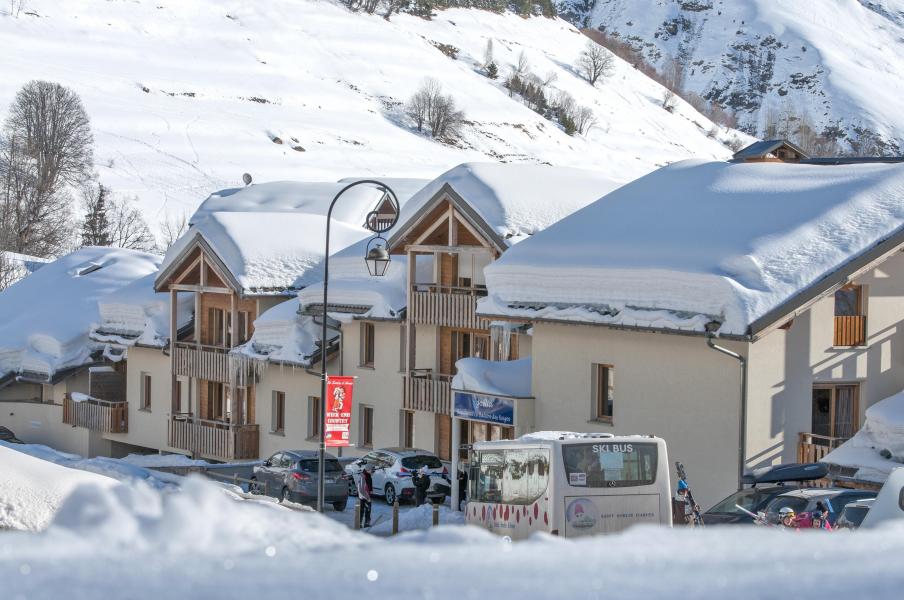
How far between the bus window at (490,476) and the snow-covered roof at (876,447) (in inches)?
Answer: 283

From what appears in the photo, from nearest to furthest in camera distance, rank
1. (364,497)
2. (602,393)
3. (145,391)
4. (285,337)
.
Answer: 1. (602,393)
2. (364,497)
3. (285,337)
4. (145,391)

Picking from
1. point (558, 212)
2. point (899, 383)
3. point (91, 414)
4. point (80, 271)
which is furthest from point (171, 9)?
point (899, 383)

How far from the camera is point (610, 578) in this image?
218cm

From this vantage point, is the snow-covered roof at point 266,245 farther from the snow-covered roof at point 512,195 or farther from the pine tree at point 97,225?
the pine tree at point 97,225

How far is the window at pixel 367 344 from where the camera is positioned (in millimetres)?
39781

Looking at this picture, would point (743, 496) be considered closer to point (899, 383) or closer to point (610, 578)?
point (899, 383)

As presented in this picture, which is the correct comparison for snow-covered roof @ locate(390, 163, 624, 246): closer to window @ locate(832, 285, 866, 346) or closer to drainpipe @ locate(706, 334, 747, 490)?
window @ locate(832, 285, 866, 346)

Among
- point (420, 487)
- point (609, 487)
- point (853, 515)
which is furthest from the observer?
point (420, 487)

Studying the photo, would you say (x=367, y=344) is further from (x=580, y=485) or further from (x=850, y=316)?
(x=580, y=485)

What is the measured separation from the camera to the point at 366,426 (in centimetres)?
3966

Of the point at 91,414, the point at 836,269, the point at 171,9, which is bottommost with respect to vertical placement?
the point at 91,414

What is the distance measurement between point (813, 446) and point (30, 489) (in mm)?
20173

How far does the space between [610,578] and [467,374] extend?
2883 centimetres

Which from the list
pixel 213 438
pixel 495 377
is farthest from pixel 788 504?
pixel 213 438
